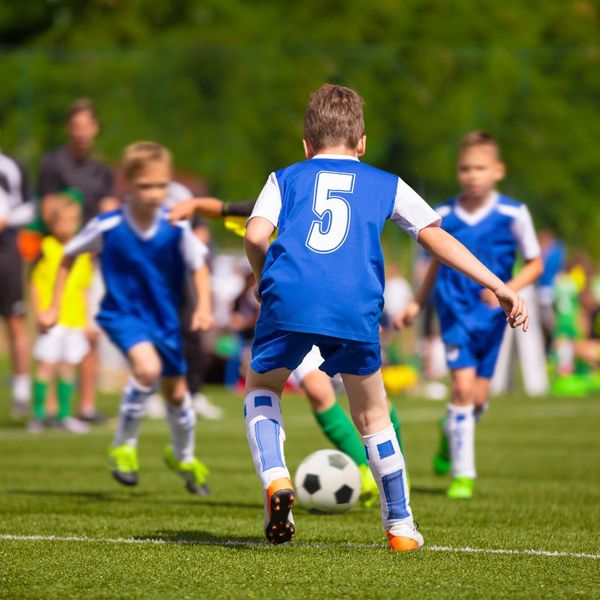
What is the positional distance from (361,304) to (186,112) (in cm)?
1770

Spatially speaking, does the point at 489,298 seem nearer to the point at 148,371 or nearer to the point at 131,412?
the point at 148,371

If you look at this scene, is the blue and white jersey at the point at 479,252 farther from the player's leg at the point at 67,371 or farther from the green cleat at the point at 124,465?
the player's leg at the point at 67,371

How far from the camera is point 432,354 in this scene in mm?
20438

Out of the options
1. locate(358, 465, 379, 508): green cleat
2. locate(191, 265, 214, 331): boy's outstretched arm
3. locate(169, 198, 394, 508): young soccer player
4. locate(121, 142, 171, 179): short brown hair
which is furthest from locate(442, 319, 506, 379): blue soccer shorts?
locate(121, 142, 171, 179): short brown hair

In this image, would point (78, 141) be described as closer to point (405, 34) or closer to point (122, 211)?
point (122, 211)

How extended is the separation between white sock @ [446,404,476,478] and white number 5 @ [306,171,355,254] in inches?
115

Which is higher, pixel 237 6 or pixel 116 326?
pixel 237 6

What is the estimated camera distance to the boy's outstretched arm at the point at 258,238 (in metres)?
5.06

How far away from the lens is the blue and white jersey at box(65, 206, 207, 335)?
7.54 m

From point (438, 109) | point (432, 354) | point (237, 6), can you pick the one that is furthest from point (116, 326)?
point (237, 6)

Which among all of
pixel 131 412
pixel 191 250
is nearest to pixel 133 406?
pixel 131 412

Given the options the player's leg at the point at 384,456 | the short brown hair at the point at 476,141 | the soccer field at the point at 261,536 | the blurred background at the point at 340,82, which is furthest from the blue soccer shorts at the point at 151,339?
the blurred background at the point at 340,82

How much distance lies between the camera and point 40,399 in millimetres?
12328

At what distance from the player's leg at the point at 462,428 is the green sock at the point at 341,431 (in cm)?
70
